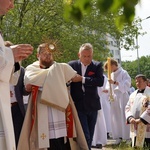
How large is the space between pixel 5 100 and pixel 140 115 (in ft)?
16.7

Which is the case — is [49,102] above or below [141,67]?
below

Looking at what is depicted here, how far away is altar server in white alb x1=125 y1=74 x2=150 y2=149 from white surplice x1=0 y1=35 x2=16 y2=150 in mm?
4887

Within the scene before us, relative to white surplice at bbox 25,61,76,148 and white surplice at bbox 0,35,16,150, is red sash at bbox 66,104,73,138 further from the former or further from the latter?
white surplice at bbox 0,35,16,150

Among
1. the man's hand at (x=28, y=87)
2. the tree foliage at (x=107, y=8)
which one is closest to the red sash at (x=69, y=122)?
the man's hand at (x=28, y=87)

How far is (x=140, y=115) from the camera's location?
902cm

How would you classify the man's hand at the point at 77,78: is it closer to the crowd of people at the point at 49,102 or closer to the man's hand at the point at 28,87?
the crowd of people at the point at 49,102

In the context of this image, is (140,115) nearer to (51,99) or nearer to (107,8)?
(51,99)

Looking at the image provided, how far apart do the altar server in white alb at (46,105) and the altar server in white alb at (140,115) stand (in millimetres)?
2476

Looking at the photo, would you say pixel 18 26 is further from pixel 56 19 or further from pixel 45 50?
pixel 45 50

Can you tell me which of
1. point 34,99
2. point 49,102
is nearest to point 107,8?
point 49,102

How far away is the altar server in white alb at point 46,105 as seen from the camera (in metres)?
6.55

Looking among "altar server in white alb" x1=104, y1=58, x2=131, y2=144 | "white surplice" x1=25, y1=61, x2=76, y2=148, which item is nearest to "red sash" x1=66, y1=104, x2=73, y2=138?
"white surplice" x1=25, y1=61, x2=76, y2=148

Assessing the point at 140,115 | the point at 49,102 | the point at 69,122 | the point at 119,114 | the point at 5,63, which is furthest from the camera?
the point at 119,114

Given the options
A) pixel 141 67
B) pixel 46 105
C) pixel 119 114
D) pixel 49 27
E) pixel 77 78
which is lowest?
pixel 119 114
